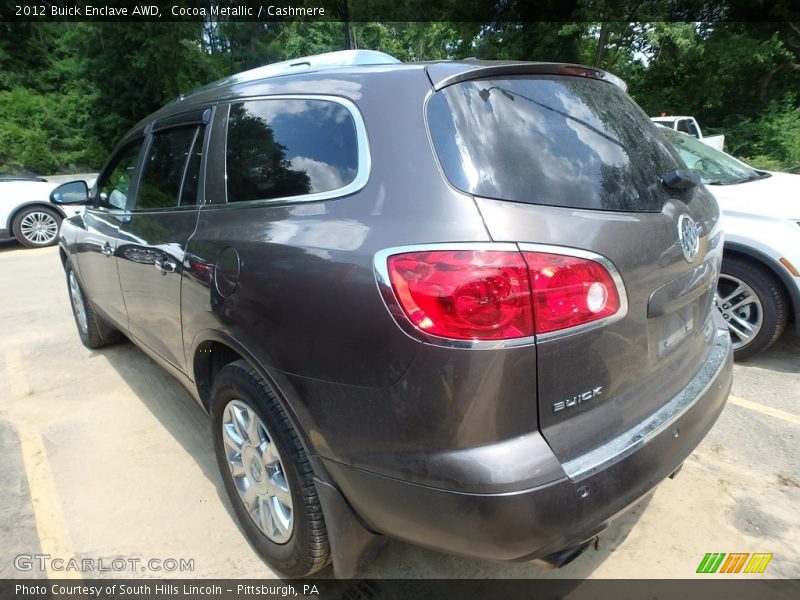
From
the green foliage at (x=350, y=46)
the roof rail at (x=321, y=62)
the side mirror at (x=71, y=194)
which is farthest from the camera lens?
the green foliage at (x=350, y=46)

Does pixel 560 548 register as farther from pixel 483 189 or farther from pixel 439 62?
pixel 439 62

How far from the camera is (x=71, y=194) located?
12.9 feet

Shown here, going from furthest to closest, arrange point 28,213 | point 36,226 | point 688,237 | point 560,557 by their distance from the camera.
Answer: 1. point 36,226
2. point 28,213
3. point 688,237
4. point 560,557

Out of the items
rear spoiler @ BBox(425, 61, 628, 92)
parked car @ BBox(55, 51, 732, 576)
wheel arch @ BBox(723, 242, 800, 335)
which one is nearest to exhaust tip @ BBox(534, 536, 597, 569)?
parked car @ BBox(55, 51, 732, 576)

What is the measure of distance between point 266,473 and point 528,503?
1065 mm

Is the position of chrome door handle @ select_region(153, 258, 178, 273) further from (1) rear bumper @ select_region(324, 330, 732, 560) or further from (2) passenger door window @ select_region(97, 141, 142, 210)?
(1) rear bumper @ select_region(324, 330, 732, 560)

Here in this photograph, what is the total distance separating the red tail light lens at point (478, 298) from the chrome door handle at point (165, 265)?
1456mm

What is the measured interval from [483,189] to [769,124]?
18129mm

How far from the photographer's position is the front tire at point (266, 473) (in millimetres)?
1861

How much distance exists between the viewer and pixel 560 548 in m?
1.52

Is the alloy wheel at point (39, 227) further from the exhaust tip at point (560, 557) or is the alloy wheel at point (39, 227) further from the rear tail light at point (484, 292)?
the exhaust tip at point (560, 557)

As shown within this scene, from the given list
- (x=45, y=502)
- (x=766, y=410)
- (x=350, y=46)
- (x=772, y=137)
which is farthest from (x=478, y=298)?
(x=350, y=46)

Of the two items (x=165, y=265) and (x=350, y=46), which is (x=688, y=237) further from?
(x=350, y=46)

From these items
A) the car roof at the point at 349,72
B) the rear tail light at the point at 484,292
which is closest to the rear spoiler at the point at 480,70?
the car roof at the point at 349,72
